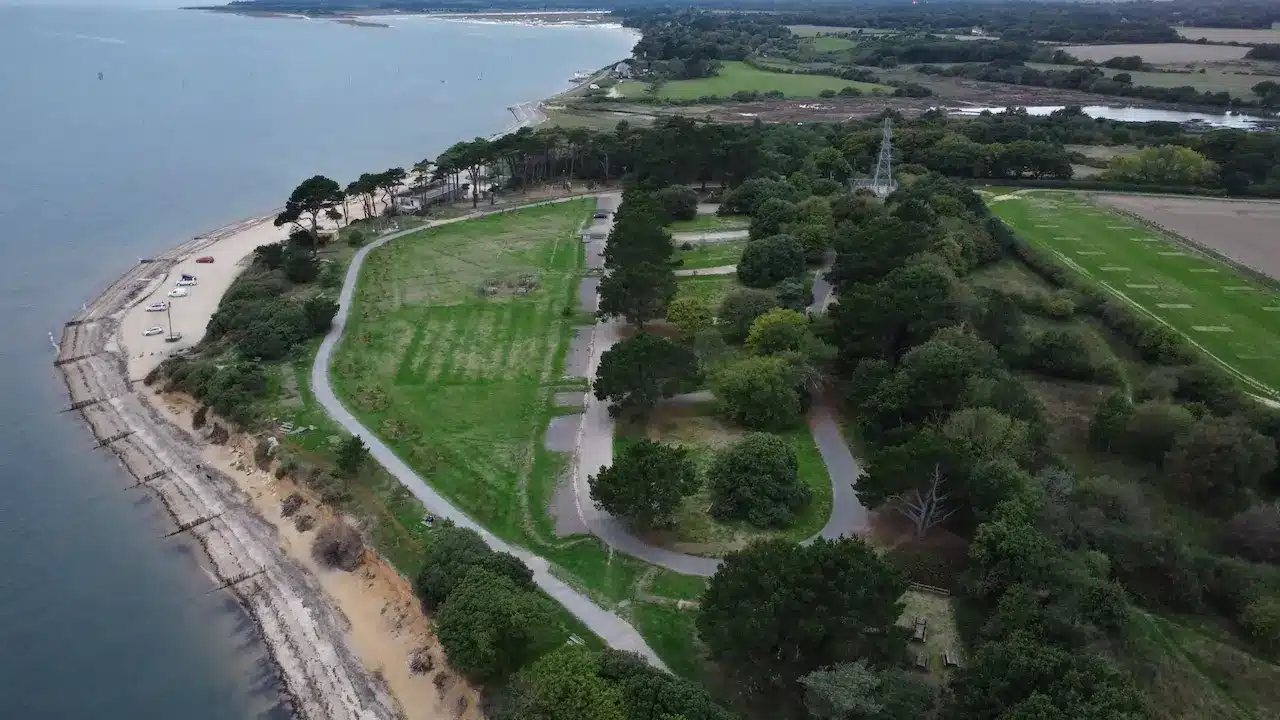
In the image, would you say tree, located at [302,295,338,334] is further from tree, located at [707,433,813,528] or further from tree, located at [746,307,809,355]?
tree, located at [707,433,813,528]

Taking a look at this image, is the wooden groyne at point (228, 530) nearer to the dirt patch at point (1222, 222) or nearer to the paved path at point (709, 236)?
the paved path at point (709, 236)

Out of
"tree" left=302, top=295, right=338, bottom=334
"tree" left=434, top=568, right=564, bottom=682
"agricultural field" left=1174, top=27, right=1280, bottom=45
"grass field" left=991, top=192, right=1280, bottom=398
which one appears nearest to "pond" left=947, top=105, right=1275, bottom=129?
"grass field" left=991, top=192, right=1280, bottom=398

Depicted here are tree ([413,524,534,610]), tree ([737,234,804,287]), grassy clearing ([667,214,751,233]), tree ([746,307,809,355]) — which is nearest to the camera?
tree ([413,524,534,610])

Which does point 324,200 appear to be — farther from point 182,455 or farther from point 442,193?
point 182,455

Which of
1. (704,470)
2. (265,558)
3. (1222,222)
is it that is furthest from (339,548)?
(1222,222)

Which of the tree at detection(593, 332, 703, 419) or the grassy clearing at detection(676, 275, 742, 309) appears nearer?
the tree at detection(593, 332, 703, 419)

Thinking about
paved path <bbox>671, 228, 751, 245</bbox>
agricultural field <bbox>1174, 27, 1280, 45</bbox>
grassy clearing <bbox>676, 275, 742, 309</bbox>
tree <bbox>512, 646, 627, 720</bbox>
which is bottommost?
grassy clearing <bbox>676, 275, 742, 309</bbox>
